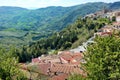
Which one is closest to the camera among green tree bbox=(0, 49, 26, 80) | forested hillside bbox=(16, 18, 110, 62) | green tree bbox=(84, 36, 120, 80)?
green tree bbox=(84, 36, 120, 80)

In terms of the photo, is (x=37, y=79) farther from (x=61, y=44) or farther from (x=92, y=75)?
(x=61, y=44)

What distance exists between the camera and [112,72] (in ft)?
74.4

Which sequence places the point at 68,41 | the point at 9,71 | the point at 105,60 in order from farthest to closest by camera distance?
1. the point at 68,41
2. the point at 9,71
3. the point at 105,60

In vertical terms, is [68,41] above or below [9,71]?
below

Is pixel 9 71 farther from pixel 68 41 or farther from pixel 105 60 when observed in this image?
pixel 68 41

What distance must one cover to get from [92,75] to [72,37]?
105898 millimetres

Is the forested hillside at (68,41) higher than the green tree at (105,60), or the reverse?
the green tree at (105,60)

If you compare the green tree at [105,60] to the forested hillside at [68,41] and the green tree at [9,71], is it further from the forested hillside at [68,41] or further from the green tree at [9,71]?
the forested hillside at [68,41]

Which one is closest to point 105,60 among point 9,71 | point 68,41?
point 9,71

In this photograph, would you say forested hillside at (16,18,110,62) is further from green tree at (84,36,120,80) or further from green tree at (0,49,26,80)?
green tree at (84,36,120,80)

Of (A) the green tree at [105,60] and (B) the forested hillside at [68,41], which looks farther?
(B) the forested hillside at [68,41]

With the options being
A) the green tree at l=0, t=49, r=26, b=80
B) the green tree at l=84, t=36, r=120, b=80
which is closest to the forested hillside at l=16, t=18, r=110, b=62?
Result: the green tree at l=0, t=49, r=26, b=80

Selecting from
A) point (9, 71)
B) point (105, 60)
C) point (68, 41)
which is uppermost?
point (105, 60)

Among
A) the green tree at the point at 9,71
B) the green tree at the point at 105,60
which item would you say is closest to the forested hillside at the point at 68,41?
the green tree at the point at 9,71
